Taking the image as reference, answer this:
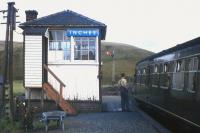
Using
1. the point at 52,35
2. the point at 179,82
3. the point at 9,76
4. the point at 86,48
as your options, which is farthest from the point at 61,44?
the point at 179,82

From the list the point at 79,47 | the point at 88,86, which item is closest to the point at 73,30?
the point at 79,47

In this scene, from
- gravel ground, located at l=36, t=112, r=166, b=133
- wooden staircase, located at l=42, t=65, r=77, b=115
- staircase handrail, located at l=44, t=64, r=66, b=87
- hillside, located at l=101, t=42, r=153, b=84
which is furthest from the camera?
hillside, located at l=101, t=42, r=153, b=84

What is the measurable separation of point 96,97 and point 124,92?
156cm

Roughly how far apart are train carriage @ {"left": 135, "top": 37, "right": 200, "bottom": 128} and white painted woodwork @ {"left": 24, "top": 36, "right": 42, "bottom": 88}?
5.49 metres

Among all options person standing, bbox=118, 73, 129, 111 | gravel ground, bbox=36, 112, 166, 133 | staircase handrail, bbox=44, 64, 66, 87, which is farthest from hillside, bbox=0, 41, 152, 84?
gravel ground, bbox=36, 112, 166, 133

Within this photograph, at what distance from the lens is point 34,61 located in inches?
989

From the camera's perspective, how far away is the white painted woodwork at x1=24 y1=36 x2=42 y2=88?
25.1 meters

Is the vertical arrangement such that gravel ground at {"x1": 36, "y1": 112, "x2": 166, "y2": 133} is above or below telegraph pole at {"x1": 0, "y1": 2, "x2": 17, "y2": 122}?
below

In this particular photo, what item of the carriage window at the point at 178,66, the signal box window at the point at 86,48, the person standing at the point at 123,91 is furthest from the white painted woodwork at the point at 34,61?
the carriage window at the point at 178,66

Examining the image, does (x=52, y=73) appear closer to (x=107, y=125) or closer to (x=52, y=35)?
(x=52, y=35)

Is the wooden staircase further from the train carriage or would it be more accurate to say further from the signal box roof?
the train carriage

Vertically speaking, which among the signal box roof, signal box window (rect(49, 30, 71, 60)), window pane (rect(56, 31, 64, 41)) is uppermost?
the signal box roof

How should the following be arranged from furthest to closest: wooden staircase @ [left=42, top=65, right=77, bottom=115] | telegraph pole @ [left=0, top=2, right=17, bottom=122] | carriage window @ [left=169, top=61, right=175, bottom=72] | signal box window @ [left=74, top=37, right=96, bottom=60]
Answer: signal box window @ [left=74, top=37, right=96, bottom=60] → wooden staircase @ [left=42, top=65, right=77, bottom=115] → telegraph pole @ [left=0, top=2, right=17, bottom=122] → carriage window @ [left=169, top=61, right=175, bottom=72]

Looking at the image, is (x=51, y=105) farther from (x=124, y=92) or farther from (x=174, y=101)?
(x=174, y=101)
